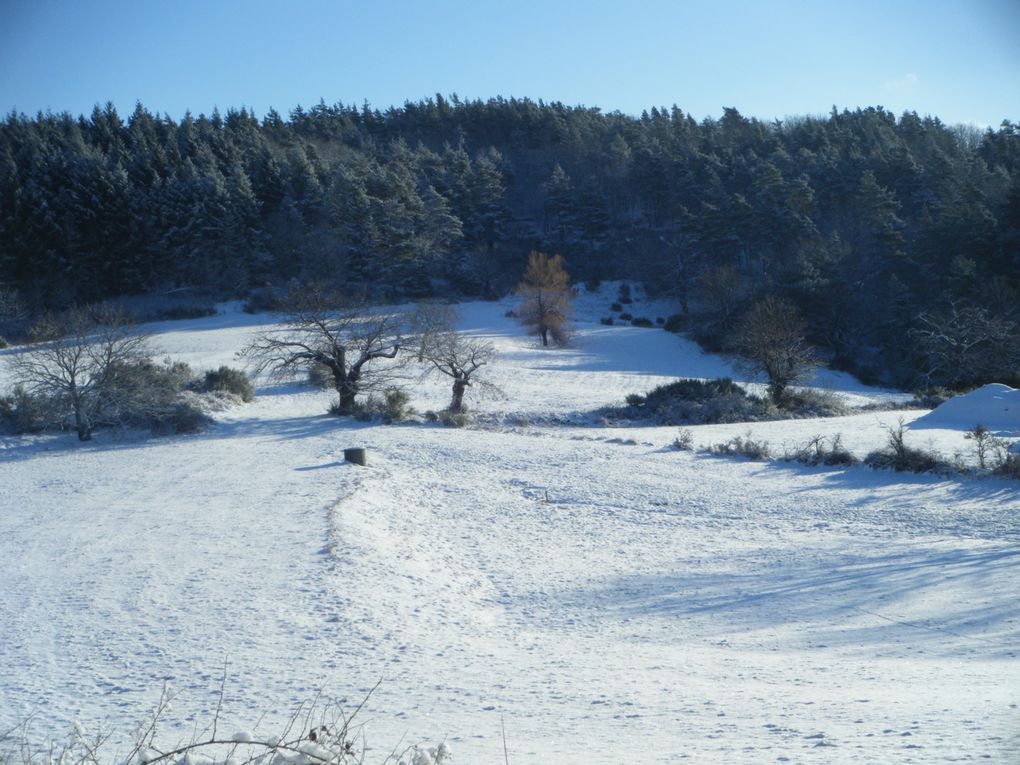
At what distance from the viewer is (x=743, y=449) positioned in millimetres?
18500

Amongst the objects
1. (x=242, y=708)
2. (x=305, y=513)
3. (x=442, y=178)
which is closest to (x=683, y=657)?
(x=242, y=708)

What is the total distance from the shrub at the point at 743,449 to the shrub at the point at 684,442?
554mm

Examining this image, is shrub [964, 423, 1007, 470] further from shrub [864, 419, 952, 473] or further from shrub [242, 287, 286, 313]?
shrub [242, 287, 286, 313]

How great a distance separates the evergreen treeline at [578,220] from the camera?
44.6 m

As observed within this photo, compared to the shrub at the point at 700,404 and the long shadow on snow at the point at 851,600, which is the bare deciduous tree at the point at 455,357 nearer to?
the shrub at the point at 700,404

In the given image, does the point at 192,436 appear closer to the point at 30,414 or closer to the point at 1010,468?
the point at 30,414

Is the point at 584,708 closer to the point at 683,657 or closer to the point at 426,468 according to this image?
the point at 683,657

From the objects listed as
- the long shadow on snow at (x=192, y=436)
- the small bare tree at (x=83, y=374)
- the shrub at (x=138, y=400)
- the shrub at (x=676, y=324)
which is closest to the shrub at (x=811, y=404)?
the long shadow on snow at (x=192, y=436)

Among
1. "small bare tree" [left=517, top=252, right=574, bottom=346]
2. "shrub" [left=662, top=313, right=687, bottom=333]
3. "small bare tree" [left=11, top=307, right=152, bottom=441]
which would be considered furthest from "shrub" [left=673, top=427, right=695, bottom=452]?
"shrub" [left=662, top=313, right=687, bottom=333]

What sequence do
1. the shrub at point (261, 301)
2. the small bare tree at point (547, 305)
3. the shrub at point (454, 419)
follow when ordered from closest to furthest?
1. the shrub at point (454, 419)
2. the small bare tree at point (547, 305)
3. the shrub at point (261, 301)

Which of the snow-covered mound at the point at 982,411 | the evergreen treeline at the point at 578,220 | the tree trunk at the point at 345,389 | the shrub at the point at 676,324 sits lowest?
the snow-covered mound at the point at 982,411

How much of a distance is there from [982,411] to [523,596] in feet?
64.6

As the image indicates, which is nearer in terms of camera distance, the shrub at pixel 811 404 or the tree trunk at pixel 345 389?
the tree trunk at pixel 345 389

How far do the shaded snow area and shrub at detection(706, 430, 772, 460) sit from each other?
3.83ft
